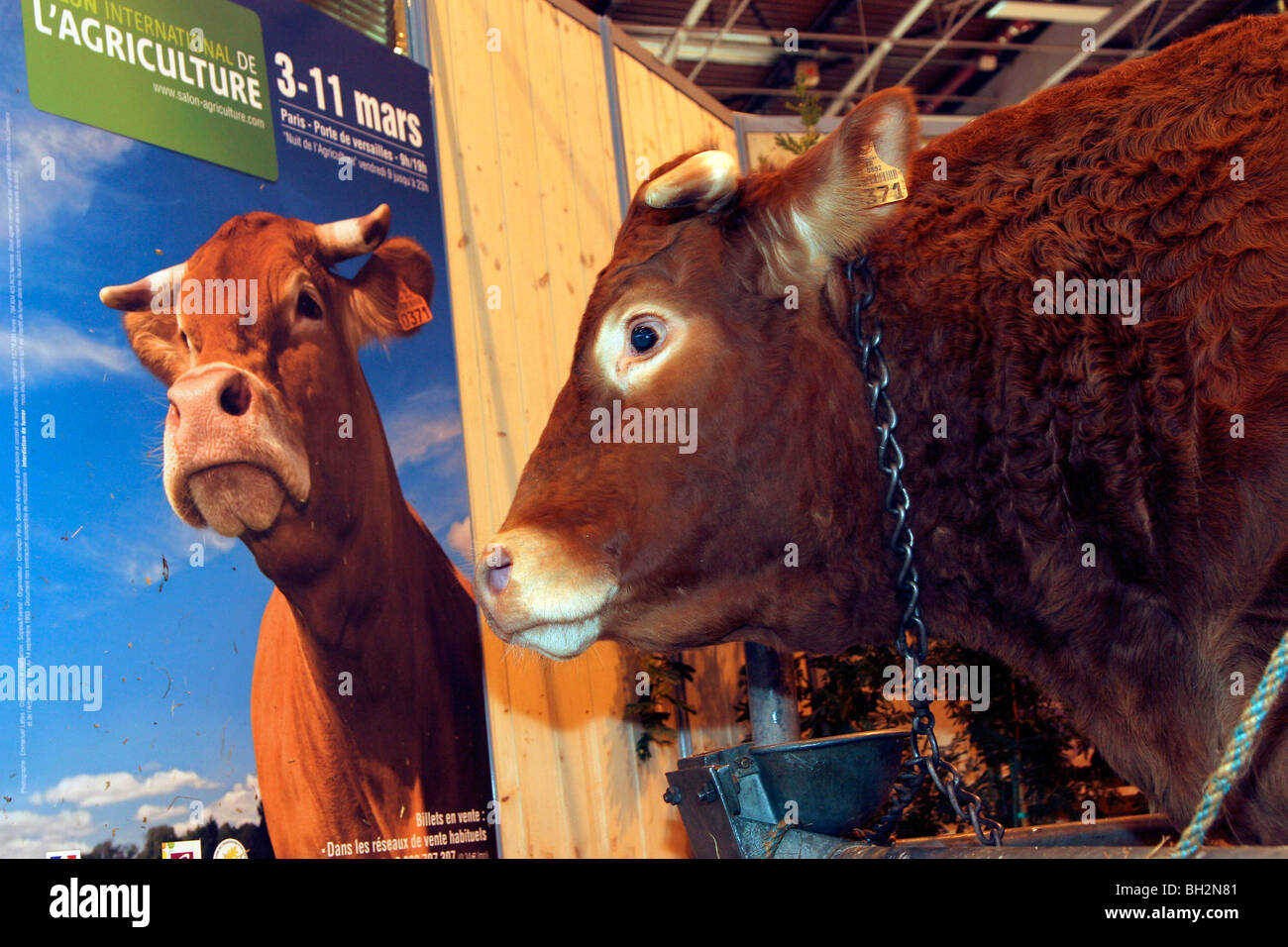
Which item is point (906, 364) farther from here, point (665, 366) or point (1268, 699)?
point (1268, 699)

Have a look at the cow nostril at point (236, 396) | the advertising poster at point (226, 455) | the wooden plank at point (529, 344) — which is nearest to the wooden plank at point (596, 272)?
the wooden plank at point (529, 344)

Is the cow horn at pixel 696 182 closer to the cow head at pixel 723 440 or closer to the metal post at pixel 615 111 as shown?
the cow head at pixel 723 440

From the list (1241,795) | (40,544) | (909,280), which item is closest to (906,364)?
(909,280)

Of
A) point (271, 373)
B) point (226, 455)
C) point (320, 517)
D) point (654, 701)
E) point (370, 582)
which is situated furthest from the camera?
point (654, 701)

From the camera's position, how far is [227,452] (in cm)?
295

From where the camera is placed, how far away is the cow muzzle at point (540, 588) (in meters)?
1.78

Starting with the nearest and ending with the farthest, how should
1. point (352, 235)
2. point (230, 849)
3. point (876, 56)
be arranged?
point (230, 849)
point (352, 235)
point (876, 56)

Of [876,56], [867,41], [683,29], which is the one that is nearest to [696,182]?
[683,29]

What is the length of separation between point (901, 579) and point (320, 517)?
202 cm

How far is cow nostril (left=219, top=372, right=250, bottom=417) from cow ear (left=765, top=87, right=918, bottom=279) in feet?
5.55

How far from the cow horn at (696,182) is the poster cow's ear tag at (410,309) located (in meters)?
1.90

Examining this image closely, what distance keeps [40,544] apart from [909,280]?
80.7 inches

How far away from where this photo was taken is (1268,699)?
45.3 inches

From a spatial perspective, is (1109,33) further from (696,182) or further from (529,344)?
(696,182)
